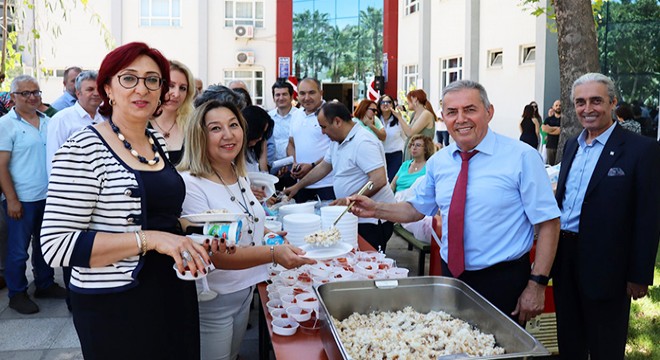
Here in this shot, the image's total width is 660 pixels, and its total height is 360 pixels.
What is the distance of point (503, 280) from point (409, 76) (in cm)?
2028

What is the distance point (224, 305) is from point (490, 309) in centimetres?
112

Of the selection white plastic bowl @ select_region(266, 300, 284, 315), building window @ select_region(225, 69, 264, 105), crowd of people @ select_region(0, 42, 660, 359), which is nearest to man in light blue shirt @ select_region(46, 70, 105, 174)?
crowd of people @ select_region(0, 42, 660, 359)

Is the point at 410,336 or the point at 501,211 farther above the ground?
the point at 501,211

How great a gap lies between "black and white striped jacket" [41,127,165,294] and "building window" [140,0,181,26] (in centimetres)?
2236

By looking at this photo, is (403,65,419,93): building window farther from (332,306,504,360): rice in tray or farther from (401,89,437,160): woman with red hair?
(332,306,504,360): rice in tray

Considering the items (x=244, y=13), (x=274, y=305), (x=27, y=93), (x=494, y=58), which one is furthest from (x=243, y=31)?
(x=274, y=305)

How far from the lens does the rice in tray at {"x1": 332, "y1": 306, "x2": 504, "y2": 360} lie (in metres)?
1.88

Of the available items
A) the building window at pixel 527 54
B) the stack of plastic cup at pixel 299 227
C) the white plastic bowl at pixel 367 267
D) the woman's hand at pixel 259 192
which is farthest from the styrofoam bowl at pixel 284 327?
the building window at pixel 527 54

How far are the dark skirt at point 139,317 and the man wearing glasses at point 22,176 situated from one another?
3146mm

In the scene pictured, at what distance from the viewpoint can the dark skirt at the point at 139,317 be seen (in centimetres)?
172

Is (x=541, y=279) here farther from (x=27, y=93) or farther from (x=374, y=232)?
(x=27, y=93)

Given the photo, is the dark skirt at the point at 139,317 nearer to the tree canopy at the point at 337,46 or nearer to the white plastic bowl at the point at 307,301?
the white plastic bowl at the point at 307,301

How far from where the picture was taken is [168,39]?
22.4 metres

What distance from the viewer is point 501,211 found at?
237 cm
